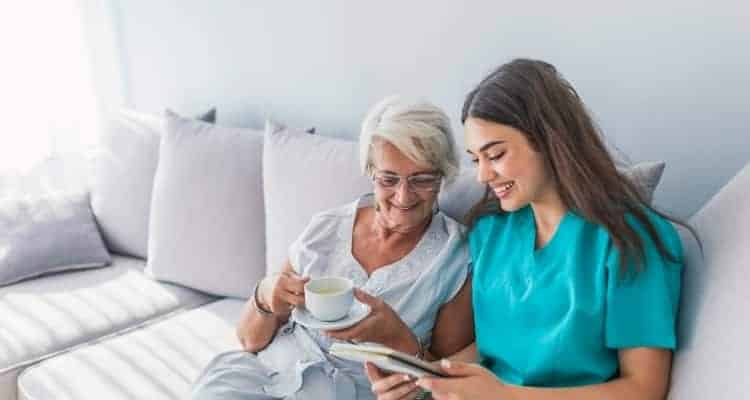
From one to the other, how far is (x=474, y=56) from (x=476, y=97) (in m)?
0.68

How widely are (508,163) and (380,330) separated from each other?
0.41m

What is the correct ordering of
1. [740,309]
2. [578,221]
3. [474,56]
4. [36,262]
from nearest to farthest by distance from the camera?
[740,309], [578,221], [474,56], [36,262]

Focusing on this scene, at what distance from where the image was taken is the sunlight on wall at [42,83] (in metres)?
3.00

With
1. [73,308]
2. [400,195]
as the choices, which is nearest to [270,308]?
[400,195]

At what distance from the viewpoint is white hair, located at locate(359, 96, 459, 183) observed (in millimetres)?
1592

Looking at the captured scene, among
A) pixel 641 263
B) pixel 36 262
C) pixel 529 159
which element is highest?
pixel 529 159

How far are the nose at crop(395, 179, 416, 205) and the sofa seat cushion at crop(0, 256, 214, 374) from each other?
98 cm

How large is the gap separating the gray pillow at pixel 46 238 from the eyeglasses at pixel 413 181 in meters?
1.31

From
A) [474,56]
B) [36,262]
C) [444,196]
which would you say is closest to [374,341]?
[444,196]

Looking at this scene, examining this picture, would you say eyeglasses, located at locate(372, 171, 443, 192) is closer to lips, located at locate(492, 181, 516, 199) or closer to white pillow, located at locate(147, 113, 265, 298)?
lips, located at locate(492, 181, 516, 199)

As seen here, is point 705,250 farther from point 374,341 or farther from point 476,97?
point 374,341

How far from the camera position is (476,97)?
4.71 feet

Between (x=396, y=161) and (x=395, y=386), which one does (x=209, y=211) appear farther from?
(x=395, y=386)

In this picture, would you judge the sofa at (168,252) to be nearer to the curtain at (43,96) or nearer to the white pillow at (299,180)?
the white pillow at (299,180)
